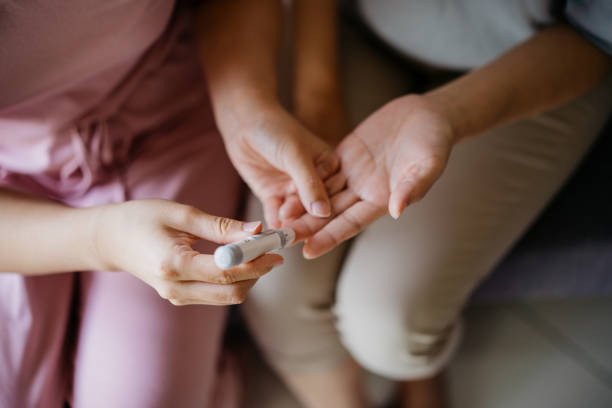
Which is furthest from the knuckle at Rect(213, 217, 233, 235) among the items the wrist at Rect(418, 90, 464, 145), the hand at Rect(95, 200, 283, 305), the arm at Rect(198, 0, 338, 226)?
the wrist at Rect(418, 90, 464, 145)

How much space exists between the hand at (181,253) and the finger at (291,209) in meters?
0.09

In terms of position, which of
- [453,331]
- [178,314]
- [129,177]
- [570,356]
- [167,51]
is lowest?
[570,356]

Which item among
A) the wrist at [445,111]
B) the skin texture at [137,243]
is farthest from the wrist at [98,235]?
the wrist at [445,111]

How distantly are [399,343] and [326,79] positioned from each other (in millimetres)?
390

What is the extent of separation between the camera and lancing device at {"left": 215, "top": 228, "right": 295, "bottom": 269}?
1.15ft

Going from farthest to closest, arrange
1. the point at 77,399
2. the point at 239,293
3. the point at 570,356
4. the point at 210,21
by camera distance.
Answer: the point at 570,356 < the point at 210,21 < the point at 77,399 < the point at 239,293

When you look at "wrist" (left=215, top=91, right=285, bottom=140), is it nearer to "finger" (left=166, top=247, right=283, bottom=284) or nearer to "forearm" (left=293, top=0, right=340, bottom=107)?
"forearm" (left=293, top=0, right=340, bottom=107)

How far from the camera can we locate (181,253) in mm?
386

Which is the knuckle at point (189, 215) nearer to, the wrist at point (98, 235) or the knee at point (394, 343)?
the wrist at point (98, 235)

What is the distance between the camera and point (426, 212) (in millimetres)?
567

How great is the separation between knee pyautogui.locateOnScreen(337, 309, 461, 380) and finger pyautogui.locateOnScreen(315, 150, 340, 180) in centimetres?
19

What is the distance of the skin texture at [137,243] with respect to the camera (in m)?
0.39

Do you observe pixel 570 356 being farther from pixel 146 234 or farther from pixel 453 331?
pixel 146 234

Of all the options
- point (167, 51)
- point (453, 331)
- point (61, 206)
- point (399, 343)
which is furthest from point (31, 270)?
point (453, 331)
